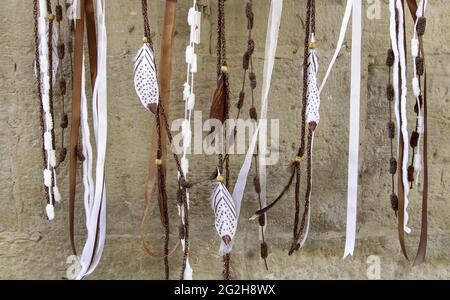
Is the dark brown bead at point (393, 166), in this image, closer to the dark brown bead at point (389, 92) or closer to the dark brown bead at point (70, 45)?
the dark brown bead at point (389, 92)

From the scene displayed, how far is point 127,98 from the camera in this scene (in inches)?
41.8

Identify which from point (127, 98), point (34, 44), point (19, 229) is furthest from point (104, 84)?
point (19, 229)

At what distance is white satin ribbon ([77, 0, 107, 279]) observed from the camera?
96cm

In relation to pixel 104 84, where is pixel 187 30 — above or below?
above

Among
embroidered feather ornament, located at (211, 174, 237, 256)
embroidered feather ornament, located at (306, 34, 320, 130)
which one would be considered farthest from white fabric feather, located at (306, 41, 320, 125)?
embroidered feather ornament, located at (211, 174, 237, 256)

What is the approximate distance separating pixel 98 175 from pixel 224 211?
25 centimetres

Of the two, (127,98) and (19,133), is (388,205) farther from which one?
(19,133)

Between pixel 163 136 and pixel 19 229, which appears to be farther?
pixel 19 229

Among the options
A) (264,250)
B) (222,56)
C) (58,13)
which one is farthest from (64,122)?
(264,250)

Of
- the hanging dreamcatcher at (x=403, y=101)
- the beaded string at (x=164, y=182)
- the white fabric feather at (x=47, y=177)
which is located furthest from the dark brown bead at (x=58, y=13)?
the hanging dreamcatcher at (x=403, y=101)

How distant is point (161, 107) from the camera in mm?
908

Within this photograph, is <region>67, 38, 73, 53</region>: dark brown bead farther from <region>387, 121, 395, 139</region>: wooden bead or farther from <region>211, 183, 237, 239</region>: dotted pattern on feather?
<region>387, 121, 395, 139</region>: wooden bead

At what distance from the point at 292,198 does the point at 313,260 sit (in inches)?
6.0

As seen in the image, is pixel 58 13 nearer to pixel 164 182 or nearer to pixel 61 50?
pixel 61 50
